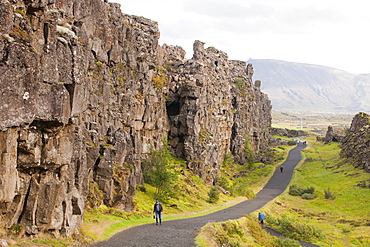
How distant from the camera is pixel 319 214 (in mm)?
60406

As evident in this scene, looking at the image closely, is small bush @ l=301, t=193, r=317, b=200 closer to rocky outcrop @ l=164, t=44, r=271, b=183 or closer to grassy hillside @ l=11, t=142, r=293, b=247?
grassy hillside @ l=11, t=142, r=293, b=247

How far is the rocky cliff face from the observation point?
66.0 ft

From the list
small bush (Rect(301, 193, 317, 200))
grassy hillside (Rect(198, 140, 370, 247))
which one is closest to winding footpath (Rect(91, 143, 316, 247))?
grassy hillside (Rect(198, 140, 370, 247))

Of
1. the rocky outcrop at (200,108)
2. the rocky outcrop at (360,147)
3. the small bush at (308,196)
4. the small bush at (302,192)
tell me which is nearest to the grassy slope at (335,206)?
the small bush at (302,192)

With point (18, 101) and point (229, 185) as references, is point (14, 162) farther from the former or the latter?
point (229, 185)

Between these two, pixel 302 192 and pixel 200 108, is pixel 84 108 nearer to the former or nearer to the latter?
pixel 200 108

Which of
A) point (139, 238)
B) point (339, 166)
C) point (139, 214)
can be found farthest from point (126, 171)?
point (339, 166)

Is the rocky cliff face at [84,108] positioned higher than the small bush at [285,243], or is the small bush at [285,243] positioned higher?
the rocky cliff face at [84,108]

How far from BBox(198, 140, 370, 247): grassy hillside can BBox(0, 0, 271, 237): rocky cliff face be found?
10978 millimetres

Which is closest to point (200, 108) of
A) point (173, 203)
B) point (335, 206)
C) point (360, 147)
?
point (173, 203)

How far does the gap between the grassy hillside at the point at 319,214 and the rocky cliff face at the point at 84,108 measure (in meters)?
11.0

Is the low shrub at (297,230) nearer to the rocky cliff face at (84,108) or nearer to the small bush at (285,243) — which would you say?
the small bush at (285,243)

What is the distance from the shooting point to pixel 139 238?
2828cm

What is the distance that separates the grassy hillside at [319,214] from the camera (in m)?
35.8
